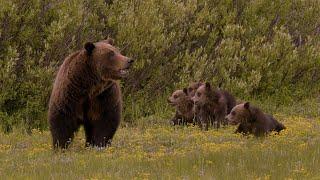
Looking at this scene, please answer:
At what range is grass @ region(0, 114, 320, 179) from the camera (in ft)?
31.1

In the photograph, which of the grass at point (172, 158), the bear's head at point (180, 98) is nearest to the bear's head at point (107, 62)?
the grass at point (172, 158)

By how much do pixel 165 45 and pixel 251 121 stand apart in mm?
7405

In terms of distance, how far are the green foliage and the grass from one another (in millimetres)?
4850

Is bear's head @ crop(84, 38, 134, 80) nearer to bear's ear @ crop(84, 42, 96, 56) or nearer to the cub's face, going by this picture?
bear's ear @ crop(84, 42, 96, 56)

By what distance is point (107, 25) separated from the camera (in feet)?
71.2

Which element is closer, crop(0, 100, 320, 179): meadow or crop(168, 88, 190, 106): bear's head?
crop(0, 100, 320, 179): meadow

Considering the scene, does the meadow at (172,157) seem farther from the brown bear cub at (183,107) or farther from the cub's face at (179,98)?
the cub's face at (179,98)

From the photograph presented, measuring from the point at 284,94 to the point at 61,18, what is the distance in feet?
27.7

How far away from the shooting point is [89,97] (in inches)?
482

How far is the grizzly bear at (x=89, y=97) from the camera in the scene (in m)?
12.1

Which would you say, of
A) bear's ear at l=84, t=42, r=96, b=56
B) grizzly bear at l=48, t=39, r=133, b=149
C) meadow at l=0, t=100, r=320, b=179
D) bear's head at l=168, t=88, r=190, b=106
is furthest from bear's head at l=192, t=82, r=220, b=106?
bear's ear at l=84, t=42, r=96, b=56

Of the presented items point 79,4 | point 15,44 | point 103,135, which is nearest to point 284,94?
point 79,4

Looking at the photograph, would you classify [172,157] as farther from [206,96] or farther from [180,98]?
[180,98]

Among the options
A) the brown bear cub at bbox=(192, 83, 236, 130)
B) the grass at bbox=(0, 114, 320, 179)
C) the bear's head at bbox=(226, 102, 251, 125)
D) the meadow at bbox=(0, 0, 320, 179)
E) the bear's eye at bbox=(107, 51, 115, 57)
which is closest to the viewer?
the grass at bbox=(0, 114, 320, 179)
